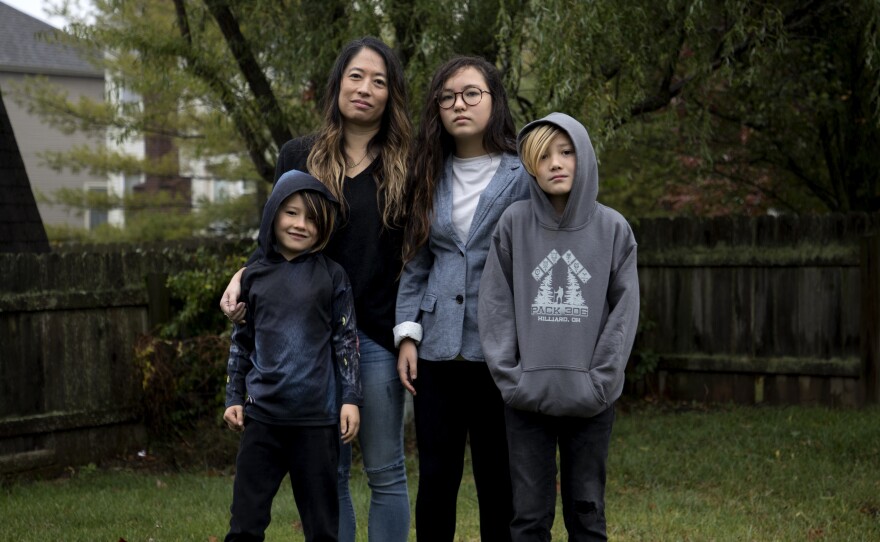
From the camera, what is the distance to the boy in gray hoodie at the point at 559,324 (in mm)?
3270

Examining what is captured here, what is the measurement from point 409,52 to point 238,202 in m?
11.1

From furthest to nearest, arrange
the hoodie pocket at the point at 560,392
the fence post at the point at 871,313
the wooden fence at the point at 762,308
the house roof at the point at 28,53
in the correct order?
the house roof at the point at 28,53 < the wooden fence at the point at 762,308 < the fence post at the point at 871,313 < the hoodie pocket at the point at 560,392

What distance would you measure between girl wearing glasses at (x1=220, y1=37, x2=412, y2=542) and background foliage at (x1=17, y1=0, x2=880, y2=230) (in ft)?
9.44

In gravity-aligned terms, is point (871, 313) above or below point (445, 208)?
below

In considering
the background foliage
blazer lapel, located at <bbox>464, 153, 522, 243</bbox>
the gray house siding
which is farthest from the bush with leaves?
the gray house siding

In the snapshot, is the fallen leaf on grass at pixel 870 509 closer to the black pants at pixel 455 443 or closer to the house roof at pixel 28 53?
the black pants at pixel 455 443

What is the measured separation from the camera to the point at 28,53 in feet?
89.1

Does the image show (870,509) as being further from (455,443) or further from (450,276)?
(450,276)

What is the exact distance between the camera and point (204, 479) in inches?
263

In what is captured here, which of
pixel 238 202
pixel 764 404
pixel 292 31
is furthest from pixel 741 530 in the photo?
pixel 238 202

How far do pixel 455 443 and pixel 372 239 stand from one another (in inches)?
29.3

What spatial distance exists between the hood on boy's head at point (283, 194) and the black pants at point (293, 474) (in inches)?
23.9

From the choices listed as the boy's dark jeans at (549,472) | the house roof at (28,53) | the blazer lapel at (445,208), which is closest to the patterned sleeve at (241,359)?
the blazer lapel at (445,208)

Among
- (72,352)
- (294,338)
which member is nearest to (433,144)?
(294,338)
